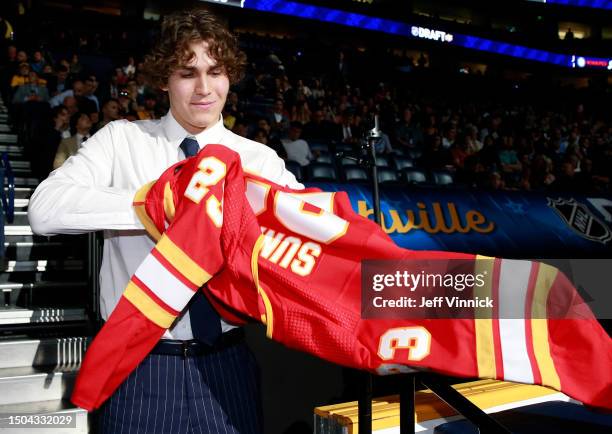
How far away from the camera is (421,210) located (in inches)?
251

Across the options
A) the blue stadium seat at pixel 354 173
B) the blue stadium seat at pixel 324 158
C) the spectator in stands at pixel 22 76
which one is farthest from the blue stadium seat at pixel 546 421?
the spectator in stands at pixel 22 76

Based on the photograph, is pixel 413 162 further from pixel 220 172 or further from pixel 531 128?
pixel 220 172

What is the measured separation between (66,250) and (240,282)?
371 cm

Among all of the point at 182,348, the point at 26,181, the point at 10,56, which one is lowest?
the point at 182,348

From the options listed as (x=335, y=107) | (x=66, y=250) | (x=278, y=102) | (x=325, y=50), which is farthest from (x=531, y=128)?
(x=66, y=250)

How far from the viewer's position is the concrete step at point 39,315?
3.72 m

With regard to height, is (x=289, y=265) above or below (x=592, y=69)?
below

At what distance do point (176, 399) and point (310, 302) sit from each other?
45 cm

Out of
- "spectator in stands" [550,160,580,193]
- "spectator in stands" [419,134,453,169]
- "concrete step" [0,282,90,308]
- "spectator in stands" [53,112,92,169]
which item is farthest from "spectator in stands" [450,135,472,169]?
"concrete step" [0,282,90,308]

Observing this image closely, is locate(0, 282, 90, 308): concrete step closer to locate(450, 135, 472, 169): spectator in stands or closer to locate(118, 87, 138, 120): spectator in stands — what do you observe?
locate(118, 87, 138, 120): spectator in stands

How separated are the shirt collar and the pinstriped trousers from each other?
629 mm

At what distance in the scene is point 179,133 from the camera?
Answer: 1658mm

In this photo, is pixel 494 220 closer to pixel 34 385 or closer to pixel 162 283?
pixel 34 385

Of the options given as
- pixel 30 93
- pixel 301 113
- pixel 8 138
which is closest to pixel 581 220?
pixel 301 113
